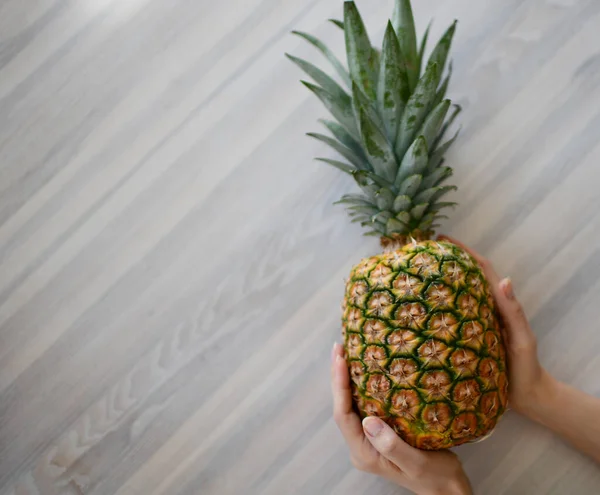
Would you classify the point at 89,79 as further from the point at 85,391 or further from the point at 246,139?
the point at 85,391

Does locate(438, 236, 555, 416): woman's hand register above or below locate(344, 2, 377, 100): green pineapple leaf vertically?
below

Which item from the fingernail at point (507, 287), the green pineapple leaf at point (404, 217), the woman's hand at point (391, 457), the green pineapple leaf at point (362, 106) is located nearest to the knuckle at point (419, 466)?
the woman's hand at point (391, 457)

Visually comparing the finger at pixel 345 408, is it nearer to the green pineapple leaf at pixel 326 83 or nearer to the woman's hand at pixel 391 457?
the woman's hand at pixel 391 457

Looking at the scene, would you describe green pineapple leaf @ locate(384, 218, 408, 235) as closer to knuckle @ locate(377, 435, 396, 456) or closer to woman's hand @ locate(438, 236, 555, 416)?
woman's hand @ locate(438, 236, 555, 416)

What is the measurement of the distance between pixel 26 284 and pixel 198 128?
0.77m

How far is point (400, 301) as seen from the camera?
3.45ft

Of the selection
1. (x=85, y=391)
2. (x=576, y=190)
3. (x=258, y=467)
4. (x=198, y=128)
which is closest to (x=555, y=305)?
(x=576, y=190)

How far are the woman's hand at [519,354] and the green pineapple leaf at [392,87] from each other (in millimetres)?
411

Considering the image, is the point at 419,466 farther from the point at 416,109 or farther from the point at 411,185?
the point at 416,109

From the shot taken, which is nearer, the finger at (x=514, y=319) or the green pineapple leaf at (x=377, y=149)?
the green pineapple leaf at (x=377, y=149)

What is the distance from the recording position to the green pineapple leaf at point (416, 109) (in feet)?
3.37

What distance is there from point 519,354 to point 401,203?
1.80 feet

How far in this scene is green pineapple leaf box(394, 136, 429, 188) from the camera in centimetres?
105

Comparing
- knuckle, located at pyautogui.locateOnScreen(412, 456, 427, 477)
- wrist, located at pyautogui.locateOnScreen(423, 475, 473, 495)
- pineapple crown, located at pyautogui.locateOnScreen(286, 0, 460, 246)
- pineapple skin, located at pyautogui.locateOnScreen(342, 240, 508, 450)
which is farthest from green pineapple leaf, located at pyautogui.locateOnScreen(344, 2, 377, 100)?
wrist, located at pyautogui.locateOnScreen(423, 475, 473, 495)
